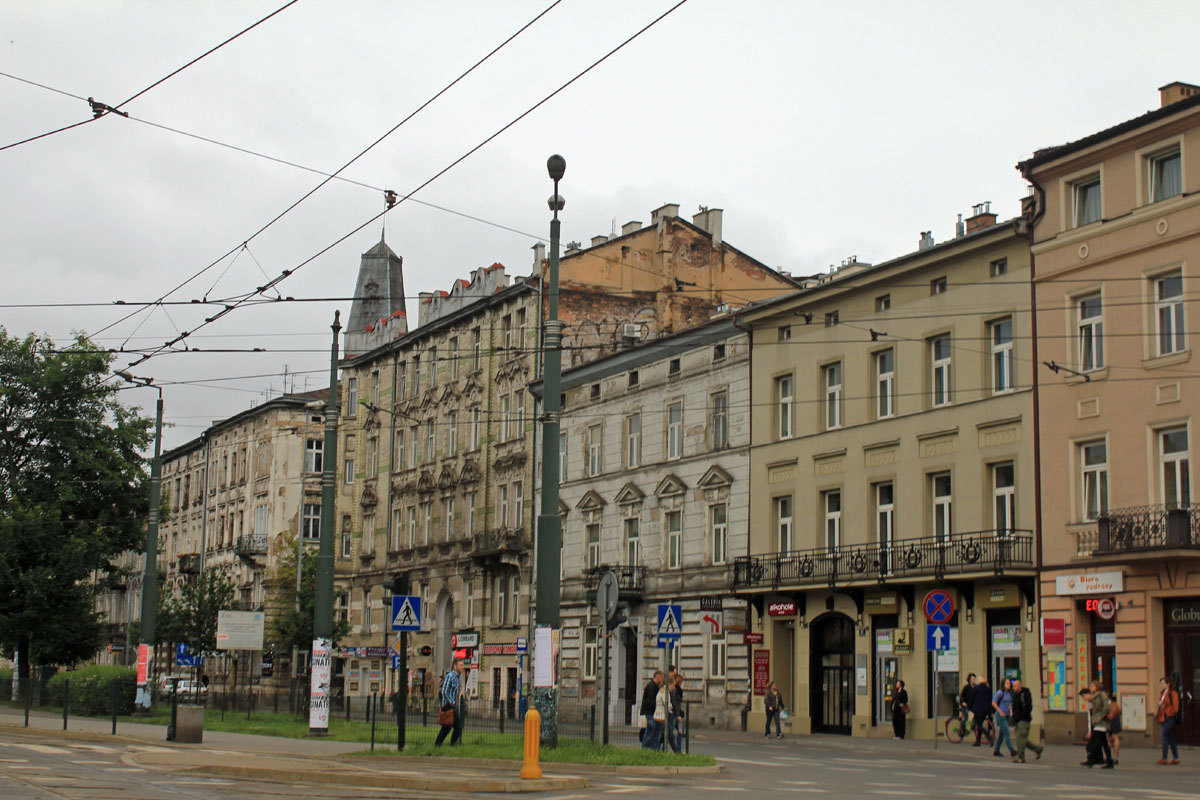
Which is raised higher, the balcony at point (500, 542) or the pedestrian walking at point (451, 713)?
the balcony at point (500, 542)

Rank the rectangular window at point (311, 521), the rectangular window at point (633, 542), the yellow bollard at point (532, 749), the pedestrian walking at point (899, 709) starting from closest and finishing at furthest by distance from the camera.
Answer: the yellow bollard at point (532, 749) < the pedestrian walking at point (899, 709) < the rectangular window at point (633, 542) < the rectangular window at point (311, 521)

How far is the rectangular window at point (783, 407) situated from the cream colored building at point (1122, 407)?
9.57 m

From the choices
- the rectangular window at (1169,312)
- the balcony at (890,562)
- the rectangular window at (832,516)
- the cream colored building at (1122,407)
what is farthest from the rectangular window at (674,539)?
the rectangular window at (1169,312)

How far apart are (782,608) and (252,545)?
1768 inches

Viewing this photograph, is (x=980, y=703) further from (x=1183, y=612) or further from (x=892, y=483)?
(x=892, y=483)

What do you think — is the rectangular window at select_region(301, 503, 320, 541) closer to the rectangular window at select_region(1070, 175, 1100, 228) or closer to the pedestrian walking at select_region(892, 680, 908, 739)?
the pedestrian walking at select_region(892, 680, 908, 739)

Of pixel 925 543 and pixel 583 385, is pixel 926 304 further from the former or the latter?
pixel 583 385

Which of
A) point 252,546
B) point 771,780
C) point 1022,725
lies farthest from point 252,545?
point 771,780

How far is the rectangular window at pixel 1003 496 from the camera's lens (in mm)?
34062

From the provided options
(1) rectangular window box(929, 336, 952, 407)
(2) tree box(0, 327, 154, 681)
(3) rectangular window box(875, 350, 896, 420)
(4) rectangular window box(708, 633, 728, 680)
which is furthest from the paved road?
(2) tree box(0, 327, 154, 681)

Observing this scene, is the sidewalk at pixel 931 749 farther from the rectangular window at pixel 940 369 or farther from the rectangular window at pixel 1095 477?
the rectangular window at pixel 940 369

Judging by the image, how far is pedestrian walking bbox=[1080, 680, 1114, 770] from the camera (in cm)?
2498

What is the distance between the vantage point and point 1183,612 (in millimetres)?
29562

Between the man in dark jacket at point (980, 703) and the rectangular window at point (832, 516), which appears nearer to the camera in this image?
the man in dark jacket at point (980, 703)
